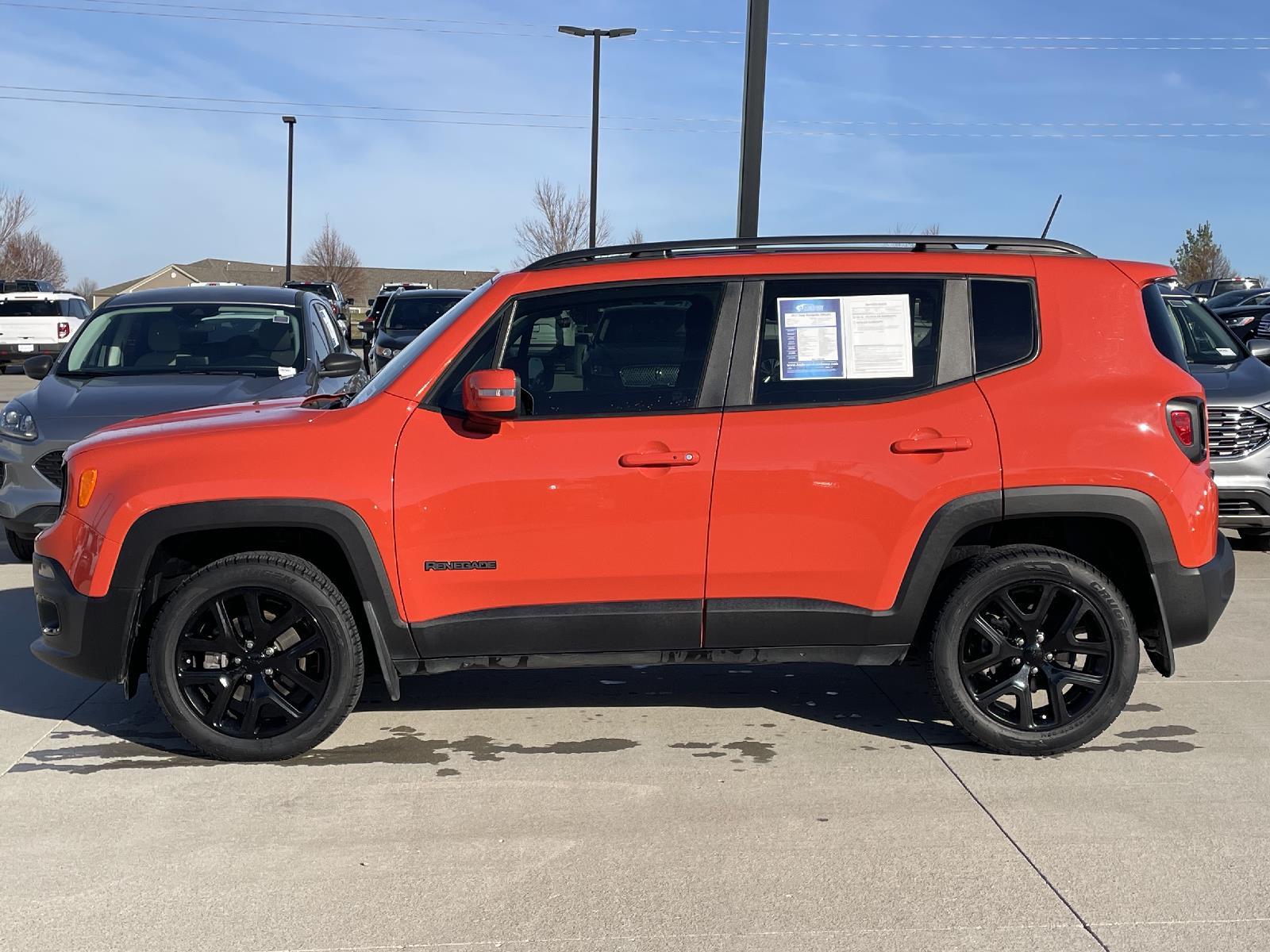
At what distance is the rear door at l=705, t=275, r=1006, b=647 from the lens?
475 cm

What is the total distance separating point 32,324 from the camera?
29.1 meters

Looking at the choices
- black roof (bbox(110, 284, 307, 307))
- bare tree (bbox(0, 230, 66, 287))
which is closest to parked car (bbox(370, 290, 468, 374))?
black roof (bbox(110, 284, 307, 307))

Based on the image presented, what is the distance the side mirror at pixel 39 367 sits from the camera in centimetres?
879

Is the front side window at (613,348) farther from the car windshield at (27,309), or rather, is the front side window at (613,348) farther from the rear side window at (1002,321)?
the car windshield at (27,309)

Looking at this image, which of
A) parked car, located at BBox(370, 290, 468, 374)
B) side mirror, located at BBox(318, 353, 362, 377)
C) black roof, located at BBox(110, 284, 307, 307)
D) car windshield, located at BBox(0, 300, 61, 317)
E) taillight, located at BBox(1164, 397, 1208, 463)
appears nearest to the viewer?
taillight, located at BBox(1164, 397, 1208, 463)

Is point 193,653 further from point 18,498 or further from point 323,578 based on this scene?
point 18,498

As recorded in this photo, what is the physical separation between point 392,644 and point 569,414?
1.04m

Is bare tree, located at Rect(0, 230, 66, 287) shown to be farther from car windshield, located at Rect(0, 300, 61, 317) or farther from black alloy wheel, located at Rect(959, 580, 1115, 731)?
black alloy wheel, located at Rect(959, 580, 1115, 731)

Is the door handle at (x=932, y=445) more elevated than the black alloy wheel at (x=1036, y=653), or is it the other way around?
the door handle at (x=932, y=445)

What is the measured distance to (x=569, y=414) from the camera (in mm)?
4793

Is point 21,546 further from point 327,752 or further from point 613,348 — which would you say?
point 613,348

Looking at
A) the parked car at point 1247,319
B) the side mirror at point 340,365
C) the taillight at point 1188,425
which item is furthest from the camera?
the parked car at point 1247,319

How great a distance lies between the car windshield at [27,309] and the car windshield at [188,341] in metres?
22.3

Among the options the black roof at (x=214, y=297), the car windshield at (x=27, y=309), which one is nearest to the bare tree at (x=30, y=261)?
the car windshield at (x=27, y=309)
